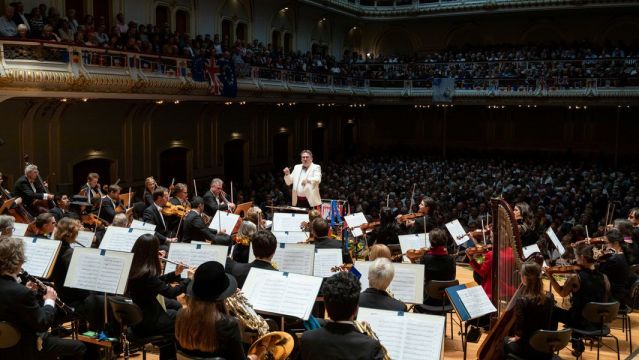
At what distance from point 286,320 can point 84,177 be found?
13488mm

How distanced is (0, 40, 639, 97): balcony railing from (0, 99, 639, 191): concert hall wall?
2.15m

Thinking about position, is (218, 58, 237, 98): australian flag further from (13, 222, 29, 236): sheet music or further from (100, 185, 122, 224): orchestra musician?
(13, 222, 29, 236): sheet music

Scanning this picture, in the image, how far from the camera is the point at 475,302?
20.9 feet

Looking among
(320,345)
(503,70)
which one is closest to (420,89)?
(503,70)

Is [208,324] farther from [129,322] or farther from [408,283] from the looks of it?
[408,283]

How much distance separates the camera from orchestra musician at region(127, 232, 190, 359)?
5738 millimetres

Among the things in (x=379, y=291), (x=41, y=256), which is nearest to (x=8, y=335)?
(x=41, y=256)

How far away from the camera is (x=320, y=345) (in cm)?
421

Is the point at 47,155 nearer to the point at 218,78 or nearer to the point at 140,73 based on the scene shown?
the point at 140,73

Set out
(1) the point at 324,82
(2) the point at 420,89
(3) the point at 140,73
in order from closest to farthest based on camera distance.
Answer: (3) the point at 140,73, (1) the point at 324,82, (2) the point at 420,89

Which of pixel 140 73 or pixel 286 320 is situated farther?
pixel 140 73

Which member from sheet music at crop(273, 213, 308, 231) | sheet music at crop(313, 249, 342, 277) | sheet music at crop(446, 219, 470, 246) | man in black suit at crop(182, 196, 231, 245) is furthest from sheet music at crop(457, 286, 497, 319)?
man in black suit at crop(182, 196, 231, 245)

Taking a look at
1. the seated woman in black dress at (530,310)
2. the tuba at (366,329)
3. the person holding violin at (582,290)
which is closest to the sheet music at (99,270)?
the tuba at (366,329)

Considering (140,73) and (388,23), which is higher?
(388,23)
